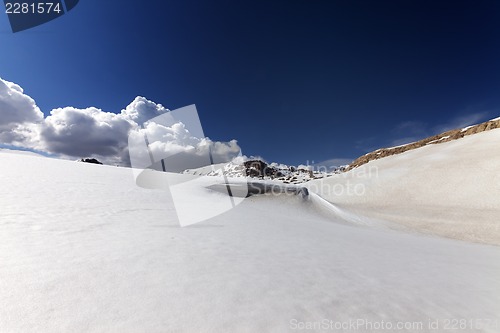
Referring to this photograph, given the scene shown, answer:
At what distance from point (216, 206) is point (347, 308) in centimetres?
628

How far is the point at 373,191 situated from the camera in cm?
1551

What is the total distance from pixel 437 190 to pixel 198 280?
1548 cm

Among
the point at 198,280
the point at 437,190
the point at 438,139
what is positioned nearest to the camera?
the point at 198,280

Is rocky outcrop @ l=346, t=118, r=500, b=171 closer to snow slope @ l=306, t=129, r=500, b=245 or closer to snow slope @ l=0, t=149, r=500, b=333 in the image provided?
snow slope @ l=306, t=129, r=500, b=245

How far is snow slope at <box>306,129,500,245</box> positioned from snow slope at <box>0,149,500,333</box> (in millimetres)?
6199

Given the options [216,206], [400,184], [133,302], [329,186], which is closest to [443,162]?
[400,184]

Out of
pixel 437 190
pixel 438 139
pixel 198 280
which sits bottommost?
pixel 198 280

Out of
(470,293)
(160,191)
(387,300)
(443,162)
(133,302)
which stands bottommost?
(470,293)

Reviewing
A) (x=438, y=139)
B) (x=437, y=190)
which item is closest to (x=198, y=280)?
(x=437, y=190)

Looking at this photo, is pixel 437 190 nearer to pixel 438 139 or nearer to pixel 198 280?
pixel 198 280

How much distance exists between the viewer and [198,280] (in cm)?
237

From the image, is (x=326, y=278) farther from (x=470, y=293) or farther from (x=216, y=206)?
(x=216, y=206)

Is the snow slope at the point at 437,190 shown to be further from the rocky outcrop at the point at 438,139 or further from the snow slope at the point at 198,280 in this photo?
the rocky outcrop at the point at 438,139

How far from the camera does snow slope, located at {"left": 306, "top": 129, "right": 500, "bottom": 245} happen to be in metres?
9.65
